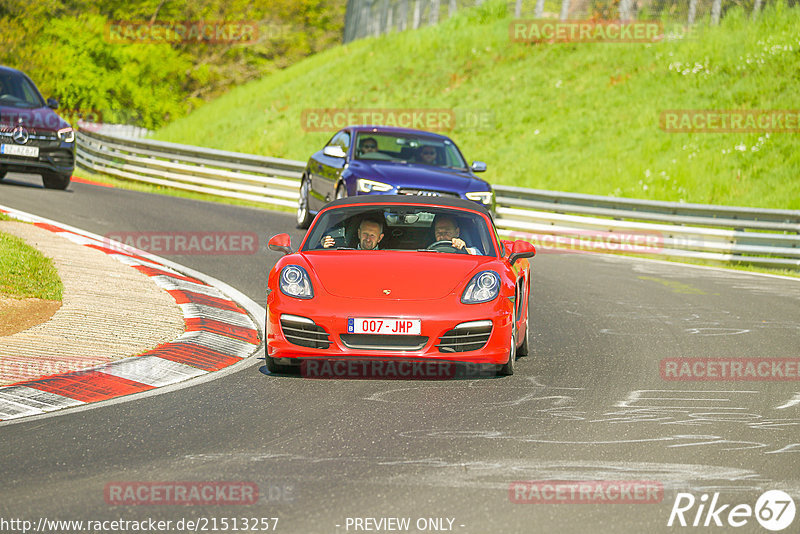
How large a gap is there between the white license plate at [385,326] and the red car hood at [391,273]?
8.0 inches

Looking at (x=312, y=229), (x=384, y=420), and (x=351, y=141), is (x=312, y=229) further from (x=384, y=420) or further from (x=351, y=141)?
(x=351, y=141)

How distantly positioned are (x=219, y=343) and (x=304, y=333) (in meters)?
1.60

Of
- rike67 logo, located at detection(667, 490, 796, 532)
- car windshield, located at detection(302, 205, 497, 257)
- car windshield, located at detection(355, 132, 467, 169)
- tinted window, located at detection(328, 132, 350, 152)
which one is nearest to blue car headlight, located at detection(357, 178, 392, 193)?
car windshield, located at detection(355, 132, 467, 169)

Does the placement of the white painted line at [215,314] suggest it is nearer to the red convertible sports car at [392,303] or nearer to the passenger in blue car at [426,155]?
the red convertible sports car at [392,303]

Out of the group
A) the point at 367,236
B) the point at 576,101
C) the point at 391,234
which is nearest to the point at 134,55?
the point at 576,101

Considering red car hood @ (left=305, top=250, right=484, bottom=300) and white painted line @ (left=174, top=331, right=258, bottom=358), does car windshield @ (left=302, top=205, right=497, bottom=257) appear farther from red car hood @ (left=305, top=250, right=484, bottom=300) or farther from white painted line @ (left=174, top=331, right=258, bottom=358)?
white painted line @ (left=174, top=331, right=258, bottom=358)

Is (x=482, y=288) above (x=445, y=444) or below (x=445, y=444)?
above

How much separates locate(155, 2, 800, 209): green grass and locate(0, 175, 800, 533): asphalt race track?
16149 millimetres

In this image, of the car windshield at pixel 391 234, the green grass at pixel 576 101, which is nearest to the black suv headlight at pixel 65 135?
the car windshield at pixel 391 234

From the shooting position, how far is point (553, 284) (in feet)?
45.1

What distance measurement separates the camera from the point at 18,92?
1967 centimetres

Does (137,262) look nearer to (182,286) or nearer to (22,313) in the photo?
(182,286)

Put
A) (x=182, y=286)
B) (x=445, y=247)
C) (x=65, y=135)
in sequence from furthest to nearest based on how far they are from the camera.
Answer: (x=65, y=135), (x=182, y=286), (x=445, y=247)

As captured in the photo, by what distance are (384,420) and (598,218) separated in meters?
14.0
